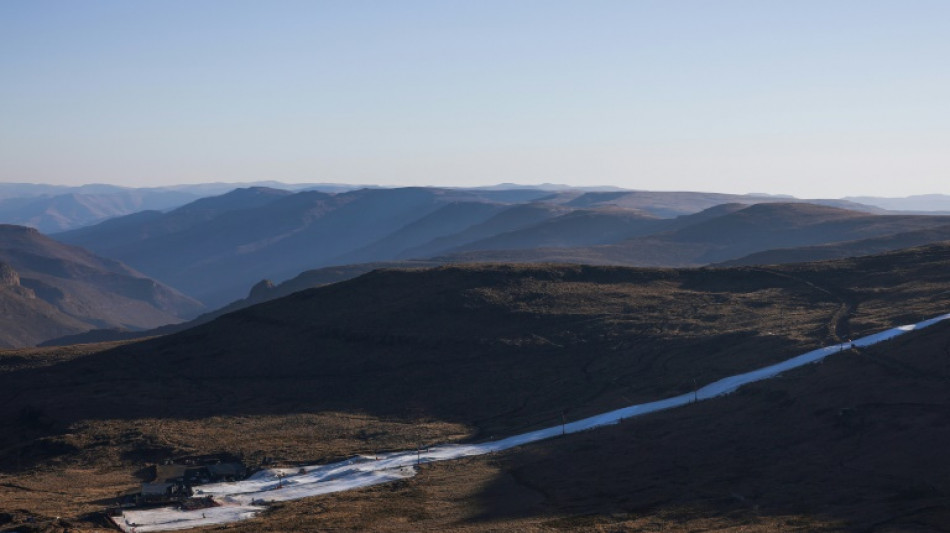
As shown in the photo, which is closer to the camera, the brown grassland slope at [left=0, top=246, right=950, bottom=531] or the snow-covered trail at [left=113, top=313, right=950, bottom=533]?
the brown grassland slope at [left=0, top=246, right=950, bottom=531]

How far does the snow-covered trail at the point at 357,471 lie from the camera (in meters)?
39.3

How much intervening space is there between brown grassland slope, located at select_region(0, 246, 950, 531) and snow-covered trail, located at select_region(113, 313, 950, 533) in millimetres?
1759

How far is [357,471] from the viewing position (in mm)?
45875

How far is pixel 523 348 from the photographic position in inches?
2655

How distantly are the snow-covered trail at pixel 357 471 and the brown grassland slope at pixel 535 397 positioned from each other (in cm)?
176

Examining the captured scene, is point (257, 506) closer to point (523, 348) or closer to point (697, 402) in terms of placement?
point (697, 402)

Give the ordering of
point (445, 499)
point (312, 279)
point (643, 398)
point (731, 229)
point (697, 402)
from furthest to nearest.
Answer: point (731, 229)
point (312, 279)
point (643, 398)
point (697, 402)
point (445, 499)

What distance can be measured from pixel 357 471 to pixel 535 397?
1573 centimetres

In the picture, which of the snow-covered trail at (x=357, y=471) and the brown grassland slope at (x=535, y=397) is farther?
the snow-covered trail at (x=357, y=471)

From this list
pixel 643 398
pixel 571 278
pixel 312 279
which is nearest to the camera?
pixel 643 398

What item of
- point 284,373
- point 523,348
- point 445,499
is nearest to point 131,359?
point 284,373

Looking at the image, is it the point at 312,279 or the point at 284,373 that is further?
the point at 312,279

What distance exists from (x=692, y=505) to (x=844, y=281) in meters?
44.7

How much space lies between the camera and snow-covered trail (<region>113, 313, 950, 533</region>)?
39281mm
